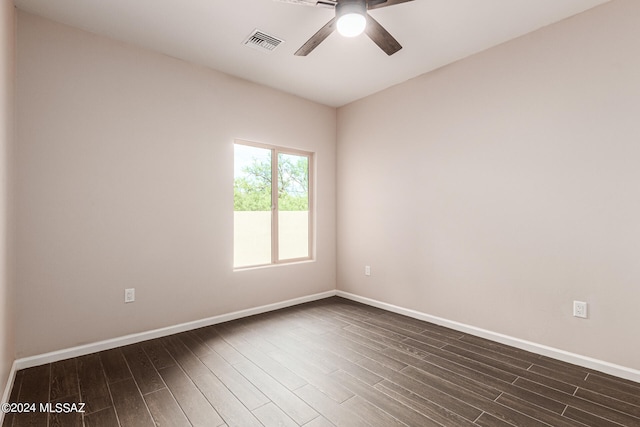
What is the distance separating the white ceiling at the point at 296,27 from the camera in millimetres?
2340

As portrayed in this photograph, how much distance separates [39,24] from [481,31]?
3583 mm

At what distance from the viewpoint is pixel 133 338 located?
281 centimetres

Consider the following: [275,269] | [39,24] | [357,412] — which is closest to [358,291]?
[275,269]

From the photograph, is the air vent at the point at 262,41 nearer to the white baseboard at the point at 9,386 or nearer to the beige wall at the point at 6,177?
the beige wall at the point at 6,177

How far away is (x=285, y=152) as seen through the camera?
4.10 m

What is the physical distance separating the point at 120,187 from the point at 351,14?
2.37 metres

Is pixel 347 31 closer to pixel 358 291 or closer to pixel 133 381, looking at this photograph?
pixel 133 381

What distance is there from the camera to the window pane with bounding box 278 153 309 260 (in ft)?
13.4

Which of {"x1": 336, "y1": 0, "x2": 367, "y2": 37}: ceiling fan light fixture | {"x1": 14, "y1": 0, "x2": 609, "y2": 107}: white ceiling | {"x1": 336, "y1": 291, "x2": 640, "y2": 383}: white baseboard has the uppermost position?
{"x1": 14, "y1": 0, "x2": 609, "y2": 107}: white ceiling

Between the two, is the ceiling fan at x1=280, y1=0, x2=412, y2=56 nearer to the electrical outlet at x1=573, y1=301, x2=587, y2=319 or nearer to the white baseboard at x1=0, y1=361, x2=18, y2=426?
the electrical outlet at x1=573, y1=301, x2=587, y2=319

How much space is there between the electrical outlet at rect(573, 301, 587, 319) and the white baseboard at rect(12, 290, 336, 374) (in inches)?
111

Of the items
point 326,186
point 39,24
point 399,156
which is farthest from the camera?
point 326,186

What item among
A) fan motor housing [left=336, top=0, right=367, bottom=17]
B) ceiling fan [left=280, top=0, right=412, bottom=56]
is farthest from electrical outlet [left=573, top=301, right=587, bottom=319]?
fan motor housing [left=336, top=0, right=367, bottom=17]

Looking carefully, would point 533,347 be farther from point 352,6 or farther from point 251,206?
point 251,206
